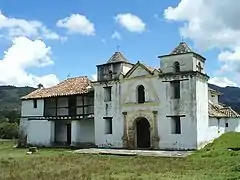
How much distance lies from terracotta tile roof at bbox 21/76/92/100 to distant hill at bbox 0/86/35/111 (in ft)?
213

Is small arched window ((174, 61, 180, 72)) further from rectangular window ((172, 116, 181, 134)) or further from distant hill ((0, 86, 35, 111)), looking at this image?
distant hill ((0, 86, 35, 111))

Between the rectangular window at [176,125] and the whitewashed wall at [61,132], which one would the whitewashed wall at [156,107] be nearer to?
the rectangular window at [176,125]

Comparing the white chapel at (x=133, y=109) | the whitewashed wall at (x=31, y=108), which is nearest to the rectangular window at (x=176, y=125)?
the white chapel at (x=133, y=109)

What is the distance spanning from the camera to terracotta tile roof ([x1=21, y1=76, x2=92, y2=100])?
1410 inches

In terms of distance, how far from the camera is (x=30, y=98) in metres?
38.3

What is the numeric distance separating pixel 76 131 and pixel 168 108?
32.5 ft

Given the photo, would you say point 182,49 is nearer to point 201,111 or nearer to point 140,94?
point 201,111

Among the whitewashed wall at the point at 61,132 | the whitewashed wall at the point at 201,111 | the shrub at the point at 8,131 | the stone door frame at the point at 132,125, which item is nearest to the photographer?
the whitewashed wall at the point at 201,111

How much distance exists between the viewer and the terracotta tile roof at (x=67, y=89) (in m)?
35.8

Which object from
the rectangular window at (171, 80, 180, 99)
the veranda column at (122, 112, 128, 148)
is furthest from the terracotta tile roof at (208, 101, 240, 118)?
the veranda column at (122, 112, 128, 148)

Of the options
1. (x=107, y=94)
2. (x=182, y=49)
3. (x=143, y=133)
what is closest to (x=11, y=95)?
(x=107, y=94)

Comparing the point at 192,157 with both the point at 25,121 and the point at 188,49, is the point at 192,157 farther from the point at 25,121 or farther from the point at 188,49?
the point at 25,121

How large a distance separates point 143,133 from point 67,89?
9030mm

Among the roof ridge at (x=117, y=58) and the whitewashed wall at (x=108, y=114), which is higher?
the roof ridge at (x=117, y=58)
